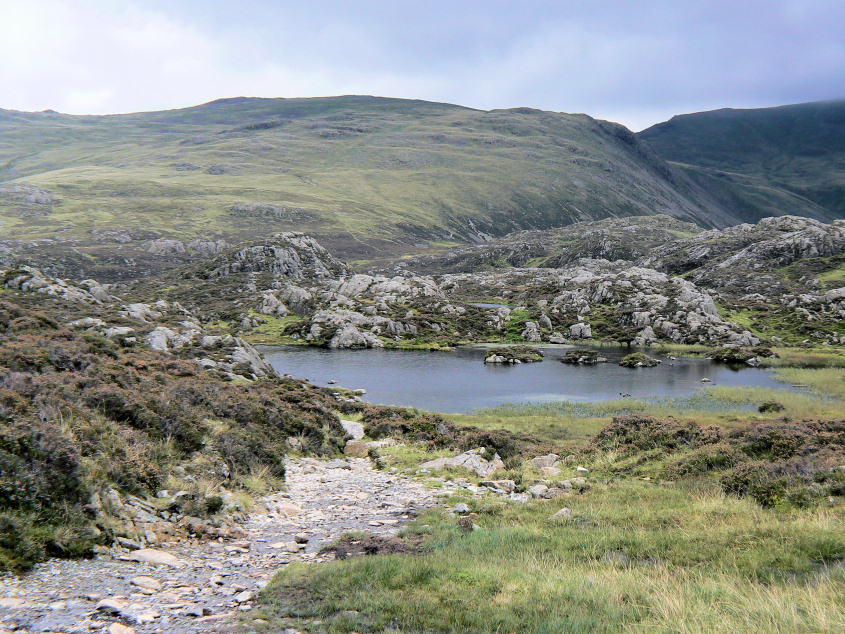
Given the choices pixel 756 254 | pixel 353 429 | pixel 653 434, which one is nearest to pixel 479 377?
pixel 353 429

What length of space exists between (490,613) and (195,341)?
52486 mm

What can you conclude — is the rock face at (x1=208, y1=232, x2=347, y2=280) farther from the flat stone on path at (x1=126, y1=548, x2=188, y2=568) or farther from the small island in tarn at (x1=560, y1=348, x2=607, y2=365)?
the flat stone on path at (x1=126, y1=548, x2=188, y2=568)

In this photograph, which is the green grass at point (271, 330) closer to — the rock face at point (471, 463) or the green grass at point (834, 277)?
the rock face at point (471, 463)

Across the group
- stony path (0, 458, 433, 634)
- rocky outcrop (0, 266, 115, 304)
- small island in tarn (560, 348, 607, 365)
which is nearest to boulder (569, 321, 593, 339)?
small island in tarn (560, 348, 607, 365)

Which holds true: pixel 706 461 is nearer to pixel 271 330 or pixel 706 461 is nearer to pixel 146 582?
pixel 146 582

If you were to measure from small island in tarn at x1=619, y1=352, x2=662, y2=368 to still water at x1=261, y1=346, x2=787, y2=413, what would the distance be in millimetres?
1742

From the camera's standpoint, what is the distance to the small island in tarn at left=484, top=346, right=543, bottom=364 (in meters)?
83.2

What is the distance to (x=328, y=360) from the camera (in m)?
83.5

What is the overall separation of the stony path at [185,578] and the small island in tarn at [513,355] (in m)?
67.0

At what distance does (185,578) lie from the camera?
405 inches

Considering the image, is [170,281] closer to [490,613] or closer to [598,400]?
[598,400]

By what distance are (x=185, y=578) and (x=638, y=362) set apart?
8003 cm

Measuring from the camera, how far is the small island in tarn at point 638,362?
78562 mm

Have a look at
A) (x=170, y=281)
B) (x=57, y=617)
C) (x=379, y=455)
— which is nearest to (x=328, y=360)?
(x=379, y=455)
